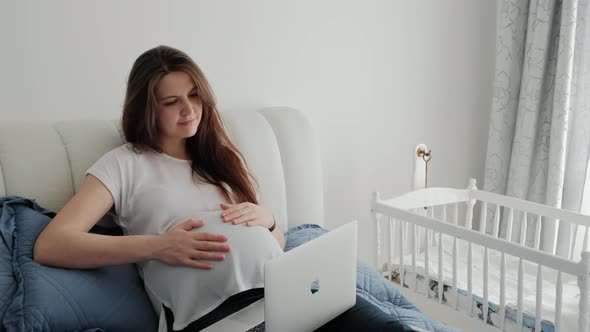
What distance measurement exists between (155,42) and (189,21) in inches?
5.8

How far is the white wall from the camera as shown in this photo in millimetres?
1400

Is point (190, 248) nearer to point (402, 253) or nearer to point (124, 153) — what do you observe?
point (124, 153)

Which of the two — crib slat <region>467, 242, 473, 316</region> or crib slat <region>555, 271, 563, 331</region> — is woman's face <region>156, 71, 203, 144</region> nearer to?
crib slat <region>467, 242, 473, 316</region>

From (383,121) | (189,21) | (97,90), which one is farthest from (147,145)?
(383,121)

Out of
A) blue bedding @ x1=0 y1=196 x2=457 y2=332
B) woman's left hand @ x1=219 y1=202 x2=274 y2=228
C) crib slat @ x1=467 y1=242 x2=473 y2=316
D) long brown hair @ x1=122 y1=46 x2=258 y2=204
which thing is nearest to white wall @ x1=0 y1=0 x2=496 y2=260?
long brown hair @ x1=122 y1=46 x2=258 y2=204

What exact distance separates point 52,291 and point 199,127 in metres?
0.59

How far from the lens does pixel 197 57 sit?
1.67 metres

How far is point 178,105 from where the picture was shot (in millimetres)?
1257

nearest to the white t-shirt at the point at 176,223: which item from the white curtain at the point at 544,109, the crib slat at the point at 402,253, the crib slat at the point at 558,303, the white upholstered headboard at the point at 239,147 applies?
the white upholstered headboard at the point at 239,147

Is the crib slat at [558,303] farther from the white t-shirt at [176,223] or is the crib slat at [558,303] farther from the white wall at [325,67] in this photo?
the white wall at [325,67]

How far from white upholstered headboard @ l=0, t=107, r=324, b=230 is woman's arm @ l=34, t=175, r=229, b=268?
185mm

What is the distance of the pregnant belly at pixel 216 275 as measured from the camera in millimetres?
1067

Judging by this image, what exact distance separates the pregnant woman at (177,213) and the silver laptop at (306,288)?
0.05m

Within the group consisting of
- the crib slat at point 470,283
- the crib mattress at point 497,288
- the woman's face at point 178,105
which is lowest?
the crib mattress at point 497,288
